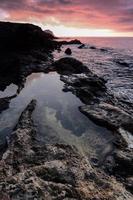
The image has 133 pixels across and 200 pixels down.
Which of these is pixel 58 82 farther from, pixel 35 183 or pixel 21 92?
pixel 35 183

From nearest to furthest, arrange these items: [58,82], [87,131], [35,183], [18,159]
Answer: [35,183]
[18,159]
[87,131]
[58,82]

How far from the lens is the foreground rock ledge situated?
7.00m

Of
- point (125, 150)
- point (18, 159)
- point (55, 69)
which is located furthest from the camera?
point (55, 69)

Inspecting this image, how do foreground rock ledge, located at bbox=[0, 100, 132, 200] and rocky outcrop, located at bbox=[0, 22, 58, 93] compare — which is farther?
rocky outcrop, located at bbox=[0, 22, 58, 93]

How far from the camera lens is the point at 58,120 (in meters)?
13.7

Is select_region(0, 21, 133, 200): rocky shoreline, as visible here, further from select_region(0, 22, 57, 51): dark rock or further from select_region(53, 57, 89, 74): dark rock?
select_region(0, 22, 57, 51): dark rock

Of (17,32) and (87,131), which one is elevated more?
(17,32)

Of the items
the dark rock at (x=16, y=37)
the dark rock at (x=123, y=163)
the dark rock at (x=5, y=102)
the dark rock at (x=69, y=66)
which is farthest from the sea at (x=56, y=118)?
the dark rock at (x=16, y=37)

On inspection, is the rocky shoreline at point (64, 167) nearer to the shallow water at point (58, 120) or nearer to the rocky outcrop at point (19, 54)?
the shallow water at point (58, 120)

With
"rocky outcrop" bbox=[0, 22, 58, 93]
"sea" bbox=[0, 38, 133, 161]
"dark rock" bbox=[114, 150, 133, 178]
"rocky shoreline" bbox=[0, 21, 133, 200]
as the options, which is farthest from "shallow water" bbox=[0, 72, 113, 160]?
"rocky outcrop" bbox=[0, 22, 58, 93]

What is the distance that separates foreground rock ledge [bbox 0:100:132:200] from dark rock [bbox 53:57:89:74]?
17059 millimetres

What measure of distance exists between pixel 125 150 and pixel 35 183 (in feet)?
15.2

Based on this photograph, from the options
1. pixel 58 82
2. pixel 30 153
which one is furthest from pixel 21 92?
pixel 30 153

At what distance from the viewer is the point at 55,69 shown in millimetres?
27781
